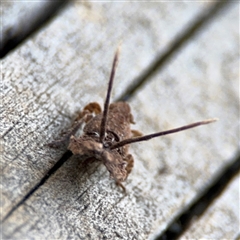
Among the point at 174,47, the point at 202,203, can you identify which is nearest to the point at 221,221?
the point at 202,203

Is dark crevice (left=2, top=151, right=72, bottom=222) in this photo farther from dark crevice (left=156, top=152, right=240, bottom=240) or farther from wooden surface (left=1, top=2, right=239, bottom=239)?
dark crevice (left=156, top=152, right=240, bottom=240)

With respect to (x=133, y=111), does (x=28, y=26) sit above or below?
above

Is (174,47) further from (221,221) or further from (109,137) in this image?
(221,221)

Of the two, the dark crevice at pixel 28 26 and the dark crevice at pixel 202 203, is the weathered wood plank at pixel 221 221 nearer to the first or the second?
the dark crevice at pixel 202 203

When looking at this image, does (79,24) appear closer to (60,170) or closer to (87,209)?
(60,170)

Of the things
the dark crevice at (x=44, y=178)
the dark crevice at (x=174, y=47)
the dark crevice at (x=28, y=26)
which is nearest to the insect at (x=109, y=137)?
the dark crevice at (x=44, y=178)
